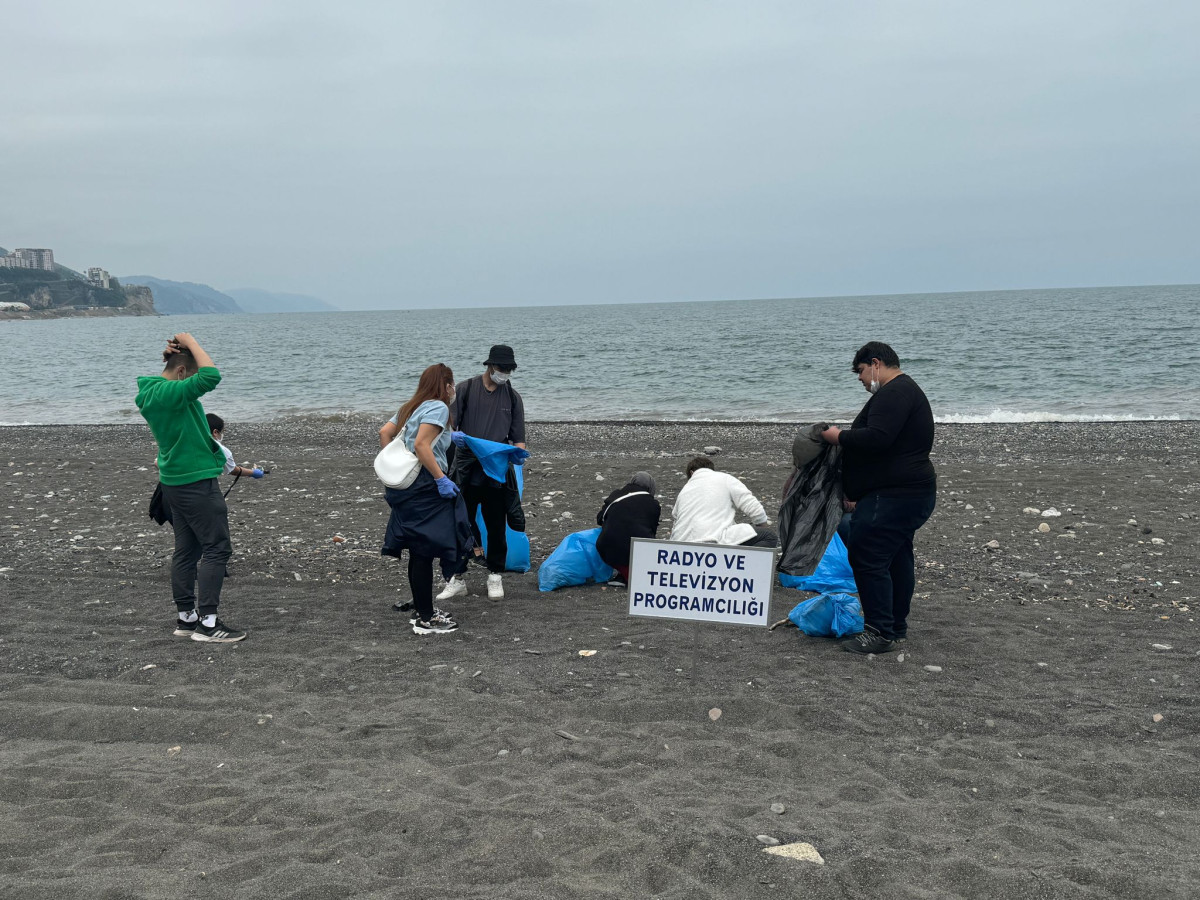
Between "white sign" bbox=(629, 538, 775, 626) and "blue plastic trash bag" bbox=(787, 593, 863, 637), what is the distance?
959 millimetres

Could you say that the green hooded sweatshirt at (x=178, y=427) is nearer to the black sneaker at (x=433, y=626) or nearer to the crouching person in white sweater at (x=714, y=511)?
the black sneaker at (x=433, y=626)

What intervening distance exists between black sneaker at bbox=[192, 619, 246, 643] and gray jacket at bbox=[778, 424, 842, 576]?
3.59 meters

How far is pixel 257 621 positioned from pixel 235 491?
564 cm

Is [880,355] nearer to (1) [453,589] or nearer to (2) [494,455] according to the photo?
(2) [494,455]

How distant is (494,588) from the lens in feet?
22.8

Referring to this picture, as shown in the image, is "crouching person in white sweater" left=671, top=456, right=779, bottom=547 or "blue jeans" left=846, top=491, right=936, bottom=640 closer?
"blue jeans" left=846, top=491, right=936, bottom=640

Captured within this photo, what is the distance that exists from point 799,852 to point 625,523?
150 inches

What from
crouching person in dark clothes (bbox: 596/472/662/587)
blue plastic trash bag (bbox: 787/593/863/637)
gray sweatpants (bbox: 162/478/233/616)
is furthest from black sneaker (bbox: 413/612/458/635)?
blue plastic trash bag (bbox: 787/593/863/637)

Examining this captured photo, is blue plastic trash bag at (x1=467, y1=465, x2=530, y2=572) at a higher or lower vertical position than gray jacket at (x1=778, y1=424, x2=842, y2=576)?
lower

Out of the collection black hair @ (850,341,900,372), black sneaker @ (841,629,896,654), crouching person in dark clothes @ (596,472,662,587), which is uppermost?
black hair @ (850,341,900,372)

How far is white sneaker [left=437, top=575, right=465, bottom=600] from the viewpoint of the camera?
22.7 feet

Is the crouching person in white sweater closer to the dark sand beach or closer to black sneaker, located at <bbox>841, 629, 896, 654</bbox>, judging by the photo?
the dark sand beach

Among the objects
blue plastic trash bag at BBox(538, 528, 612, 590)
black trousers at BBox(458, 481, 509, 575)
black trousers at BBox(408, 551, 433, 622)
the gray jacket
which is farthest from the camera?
blue plastic trash bag at BBox(538, 528, 612, 590)

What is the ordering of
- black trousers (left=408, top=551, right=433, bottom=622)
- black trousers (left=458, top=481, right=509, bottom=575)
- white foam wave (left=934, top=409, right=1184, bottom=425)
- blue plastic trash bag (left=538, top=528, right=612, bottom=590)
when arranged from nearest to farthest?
black trousers (left=408, top=551, right=433, bottom=622)
black trousers (left=458, top=481, right=509, bottom=575)
blue plastic trash bag (left=538, top=528, right=612, bottom=590)
white foam wave (left=934, top=409, right=1184, bottom=425)
